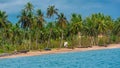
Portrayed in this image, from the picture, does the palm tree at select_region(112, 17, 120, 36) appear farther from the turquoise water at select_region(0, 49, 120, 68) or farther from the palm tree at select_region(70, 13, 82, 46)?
the turquoise water at select_region(0, 49, 120, 68)

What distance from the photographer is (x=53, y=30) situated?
111 metres

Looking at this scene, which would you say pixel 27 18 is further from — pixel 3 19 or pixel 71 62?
pixel 71 62

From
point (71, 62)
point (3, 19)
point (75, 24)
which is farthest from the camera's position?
point (75, 24)

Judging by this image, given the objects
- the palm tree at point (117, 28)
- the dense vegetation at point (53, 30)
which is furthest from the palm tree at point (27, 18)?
the palm tree at point (117, 28)

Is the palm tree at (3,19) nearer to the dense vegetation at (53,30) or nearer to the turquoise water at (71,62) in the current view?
the dense vegetation at (53,30)

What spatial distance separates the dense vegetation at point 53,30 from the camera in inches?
3797

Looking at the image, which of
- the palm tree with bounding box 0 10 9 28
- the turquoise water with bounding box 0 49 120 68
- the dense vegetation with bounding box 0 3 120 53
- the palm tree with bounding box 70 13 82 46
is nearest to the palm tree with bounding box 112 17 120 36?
the dense vegetation with bounding box 0 3 120 53

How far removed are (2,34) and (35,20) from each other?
1419 cm

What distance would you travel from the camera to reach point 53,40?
11444cm

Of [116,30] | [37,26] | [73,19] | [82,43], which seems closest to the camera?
[37,26]

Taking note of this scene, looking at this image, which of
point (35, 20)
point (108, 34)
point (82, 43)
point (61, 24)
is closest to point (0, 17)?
point (35, 20)

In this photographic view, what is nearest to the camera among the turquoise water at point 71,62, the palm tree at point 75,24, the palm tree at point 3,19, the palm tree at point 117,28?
the turquoise water at point 71,62

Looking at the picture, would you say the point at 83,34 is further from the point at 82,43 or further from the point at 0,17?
the point at 0,17

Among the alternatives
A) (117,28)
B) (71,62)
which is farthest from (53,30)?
(71,62)
